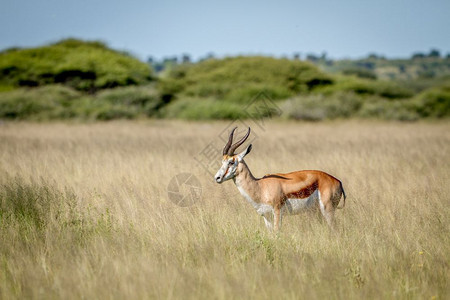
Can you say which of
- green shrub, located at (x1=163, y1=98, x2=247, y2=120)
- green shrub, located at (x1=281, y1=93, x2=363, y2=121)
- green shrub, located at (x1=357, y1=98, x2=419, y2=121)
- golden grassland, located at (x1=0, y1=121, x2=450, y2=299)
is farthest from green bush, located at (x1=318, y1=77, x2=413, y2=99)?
golden grassland, located at (x1=0, y1=121, x2=450, y2=299)

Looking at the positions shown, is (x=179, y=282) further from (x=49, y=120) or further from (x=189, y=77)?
(x=189, y=77)

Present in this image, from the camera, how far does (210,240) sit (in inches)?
186

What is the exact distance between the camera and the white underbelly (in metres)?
5.23

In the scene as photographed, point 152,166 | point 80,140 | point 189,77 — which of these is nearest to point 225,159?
point 152,166

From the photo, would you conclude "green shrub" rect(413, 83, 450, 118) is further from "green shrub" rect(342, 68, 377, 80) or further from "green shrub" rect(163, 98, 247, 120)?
"green shrub" rect(342, 68, 377, 80)

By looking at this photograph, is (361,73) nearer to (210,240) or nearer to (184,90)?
(184,90)

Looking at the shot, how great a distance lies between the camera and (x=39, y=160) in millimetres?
9578

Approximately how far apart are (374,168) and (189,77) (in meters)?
35.9

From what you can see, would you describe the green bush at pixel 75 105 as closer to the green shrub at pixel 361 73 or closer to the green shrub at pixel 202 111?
the green shrub at pixel 202 111

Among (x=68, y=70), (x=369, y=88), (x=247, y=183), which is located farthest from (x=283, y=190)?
(x=369, y=88)

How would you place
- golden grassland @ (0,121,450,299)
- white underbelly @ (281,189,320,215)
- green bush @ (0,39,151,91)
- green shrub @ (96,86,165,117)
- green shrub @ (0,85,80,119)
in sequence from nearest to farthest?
golden grassland @ (0,121,450,299) → white underbelly @ (281,189,320,215) → green shrub @ (0,85,80,119) → green shrub @ (96,86,165,117) → green bush @ (0,39,151,91)

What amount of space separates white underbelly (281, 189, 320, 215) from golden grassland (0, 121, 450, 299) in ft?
0.68

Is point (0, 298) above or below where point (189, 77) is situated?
below

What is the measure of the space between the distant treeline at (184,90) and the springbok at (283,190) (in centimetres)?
1566
